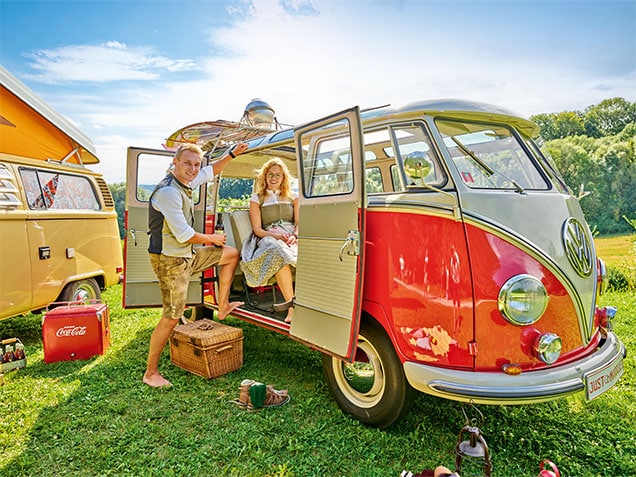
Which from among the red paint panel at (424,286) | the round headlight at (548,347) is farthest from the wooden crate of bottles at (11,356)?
the round headlight at (548,347)

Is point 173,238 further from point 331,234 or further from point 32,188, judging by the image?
point 32,188

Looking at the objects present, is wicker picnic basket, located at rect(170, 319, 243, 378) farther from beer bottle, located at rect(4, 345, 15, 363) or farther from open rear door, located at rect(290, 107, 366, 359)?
A: beer bottle, located at rect(4, 345, 15, 363)

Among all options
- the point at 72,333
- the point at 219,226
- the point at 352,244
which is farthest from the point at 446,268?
the point at 72,333

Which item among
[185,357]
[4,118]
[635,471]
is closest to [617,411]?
[635,471]

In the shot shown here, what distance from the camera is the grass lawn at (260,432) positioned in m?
2.83

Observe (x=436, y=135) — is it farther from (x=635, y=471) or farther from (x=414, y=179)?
(x=635, y=471)

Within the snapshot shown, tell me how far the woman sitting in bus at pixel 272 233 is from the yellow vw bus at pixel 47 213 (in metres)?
2.85

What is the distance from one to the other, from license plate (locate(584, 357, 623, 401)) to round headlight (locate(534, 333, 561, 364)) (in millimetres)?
239

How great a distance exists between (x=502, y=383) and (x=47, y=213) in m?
5.67

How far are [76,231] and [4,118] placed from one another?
1897mm

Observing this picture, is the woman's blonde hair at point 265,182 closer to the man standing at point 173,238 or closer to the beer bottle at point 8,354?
the man standing at point 173,238

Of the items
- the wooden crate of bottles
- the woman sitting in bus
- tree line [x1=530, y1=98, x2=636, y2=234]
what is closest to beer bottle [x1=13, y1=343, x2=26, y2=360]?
the wooden crate of bottles

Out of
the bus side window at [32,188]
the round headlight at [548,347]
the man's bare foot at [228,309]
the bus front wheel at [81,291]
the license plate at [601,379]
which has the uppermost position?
the bus side window at [32,188]

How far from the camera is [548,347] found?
2562mm
